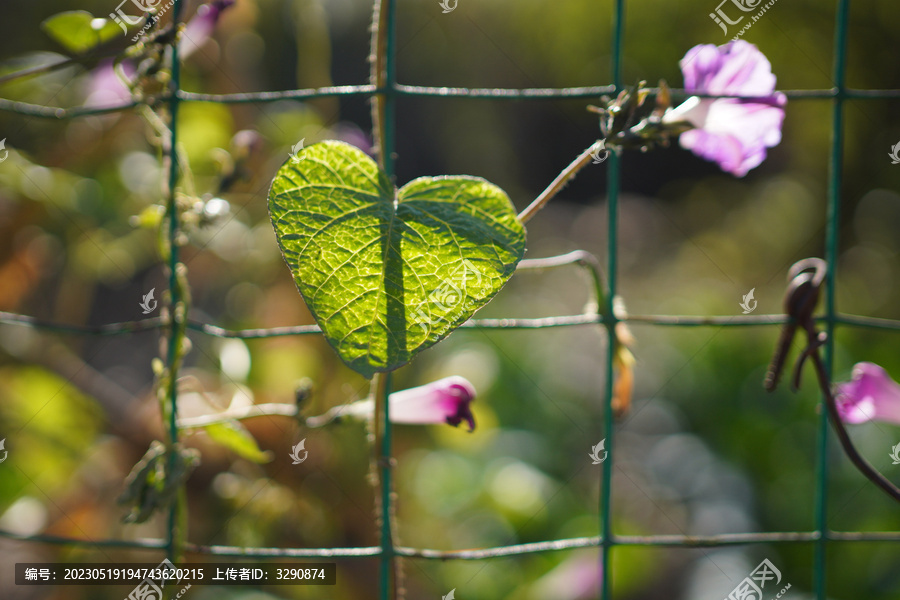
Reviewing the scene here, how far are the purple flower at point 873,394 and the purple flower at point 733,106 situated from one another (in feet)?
0.64

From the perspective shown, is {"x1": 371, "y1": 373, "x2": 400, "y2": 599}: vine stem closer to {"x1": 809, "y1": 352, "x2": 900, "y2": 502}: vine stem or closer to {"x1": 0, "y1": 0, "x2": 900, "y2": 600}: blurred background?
{"x1": 0, "y1": 0, "x2": 900, "y2": 600}: blurred background

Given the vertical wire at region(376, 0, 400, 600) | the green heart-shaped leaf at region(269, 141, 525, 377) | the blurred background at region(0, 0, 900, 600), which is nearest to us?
the green heart-shaped leaf at region(269, 141, 525, 377)

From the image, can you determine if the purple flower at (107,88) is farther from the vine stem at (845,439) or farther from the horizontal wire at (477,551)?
the vine stem at (845,439)

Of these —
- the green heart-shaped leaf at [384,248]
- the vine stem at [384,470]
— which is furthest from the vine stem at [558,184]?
the vine stem at [384,470]

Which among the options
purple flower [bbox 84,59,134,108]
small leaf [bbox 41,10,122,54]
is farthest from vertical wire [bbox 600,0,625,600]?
purple flower [bbox 84,59,134,108]

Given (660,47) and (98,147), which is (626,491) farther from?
(660,47)

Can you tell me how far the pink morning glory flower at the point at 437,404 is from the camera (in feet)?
1.59

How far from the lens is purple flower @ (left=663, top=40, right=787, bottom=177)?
48cm

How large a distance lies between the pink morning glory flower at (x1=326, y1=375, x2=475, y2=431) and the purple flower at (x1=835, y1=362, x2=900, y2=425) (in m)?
0.31

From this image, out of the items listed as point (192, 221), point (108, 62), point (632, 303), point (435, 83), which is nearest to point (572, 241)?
point (632, 303)

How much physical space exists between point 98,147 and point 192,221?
0.52 m

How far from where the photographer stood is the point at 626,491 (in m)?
1.43

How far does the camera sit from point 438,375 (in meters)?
1.07

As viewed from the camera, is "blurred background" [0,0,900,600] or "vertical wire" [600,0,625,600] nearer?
"vertical wire" [600,0,625,600]
